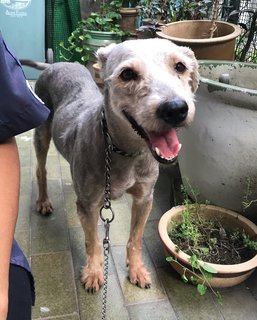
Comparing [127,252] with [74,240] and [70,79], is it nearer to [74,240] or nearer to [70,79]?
[74,240]

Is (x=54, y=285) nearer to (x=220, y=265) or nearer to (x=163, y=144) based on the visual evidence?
(x=220, y=265)

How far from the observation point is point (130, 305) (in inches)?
89.9

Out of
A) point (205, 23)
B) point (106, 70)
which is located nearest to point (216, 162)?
point (106, 70)

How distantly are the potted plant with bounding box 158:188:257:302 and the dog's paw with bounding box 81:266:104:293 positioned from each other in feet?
1.49

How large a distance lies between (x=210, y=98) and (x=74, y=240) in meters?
1.39

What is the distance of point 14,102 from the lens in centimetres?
109

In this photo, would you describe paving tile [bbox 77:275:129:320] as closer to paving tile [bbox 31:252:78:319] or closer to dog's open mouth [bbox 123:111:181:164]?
paving tile [bbox 31:252:78:319]

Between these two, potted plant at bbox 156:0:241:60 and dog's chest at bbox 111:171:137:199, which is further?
potted plant at bbox 156:0:241:60

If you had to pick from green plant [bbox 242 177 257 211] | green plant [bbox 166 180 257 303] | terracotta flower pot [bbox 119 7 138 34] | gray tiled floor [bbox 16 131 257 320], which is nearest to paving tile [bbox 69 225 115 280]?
gray tiled floor [bbox 16 131 257 320]

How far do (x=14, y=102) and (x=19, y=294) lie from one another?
0.62 m

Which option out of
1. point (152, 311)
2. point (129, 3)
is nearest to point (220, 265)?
point (152, 311)

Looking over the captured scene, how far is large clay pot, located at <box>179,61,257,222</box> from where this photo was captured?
2.41 m

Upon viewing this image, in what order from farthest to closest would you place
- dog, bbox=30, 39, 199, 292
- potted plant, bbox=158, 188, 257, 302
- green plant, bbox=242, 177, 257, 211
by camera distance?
1. green plant, bbox=242, 177, 257, 211
2. potted plant, bbox=158, 188, 257, 302
3. dog, bbox=30, 39, 199, 292

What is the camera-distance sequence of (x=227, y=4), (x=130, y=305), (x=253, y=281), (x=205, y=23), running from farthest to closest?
(x=227, y=4), (x=205, y=23), (x=253, y=281), (x=130, y=305)
